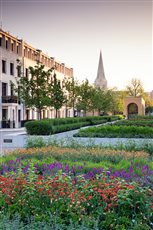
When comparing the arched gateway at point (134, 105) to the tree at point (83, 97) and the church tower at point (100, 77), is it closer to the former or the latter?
the tree at point (83, 97)

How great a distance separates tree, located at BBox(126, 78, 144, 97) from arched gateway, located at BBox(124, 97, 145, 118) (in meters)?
19.3

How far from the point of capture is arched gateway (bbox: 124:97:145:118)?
201 feet

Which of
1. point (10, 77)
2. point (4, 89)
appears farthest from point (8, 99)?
point (10, 77)

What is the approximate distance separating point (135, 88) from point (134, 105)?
2089cm

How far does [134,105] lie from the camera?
6406 centimetres

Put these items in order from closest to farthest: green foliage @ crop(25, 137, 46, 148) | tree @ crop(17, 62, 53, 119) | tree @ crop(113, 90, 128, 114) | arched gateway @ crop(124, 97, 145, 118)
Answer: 1. green foliage @ crop(25, 137, 46, 148)
2. tree @ crop(17, 62, 53, 119)
3. arched gateway @ crop(124, 97, 145, 118)
4. tree @ crop(113, 90, 128, 114)

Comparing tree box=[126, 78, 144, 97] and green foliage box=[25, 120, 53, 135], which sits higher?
tree box=[126, 78, 144, 97]

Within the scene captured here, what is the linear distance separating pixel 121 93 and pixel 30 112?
3975 cm

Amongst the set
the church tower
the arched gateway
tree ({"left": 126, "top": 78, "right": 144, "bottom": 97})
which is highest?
the church tower

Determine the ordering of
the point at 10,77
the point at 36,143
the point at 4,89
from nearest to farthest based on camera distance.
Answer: the point at 36,143
the point at 4,89
the point at 10,77

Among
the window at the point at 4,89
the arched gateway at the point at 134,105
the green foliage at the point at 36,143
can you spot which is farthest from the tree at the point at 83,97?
the green foliage at the point at 36,143

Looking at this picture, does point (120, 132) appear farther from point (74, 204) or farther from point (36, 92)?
point (74, 204)

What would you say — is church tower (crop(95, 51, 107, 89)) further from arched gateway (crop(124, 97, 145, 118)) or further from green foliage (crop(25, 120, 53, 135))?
green foliage (crop(25, 120, 53, 135))

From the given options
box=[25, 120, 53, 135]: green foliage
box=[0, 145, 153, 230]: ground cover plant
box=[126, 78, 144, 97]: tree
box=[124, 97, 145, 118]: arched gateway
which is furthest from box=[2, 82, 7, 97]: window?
box=[126, 78, 144, 97]: tree
